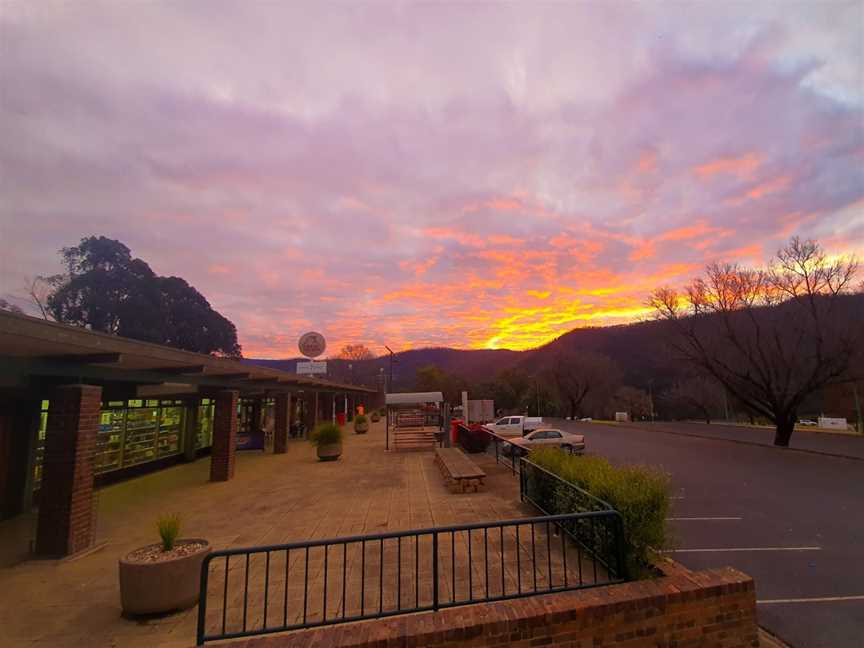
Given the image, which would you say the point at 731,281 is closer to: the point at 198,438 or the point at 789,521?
the point at 789,521

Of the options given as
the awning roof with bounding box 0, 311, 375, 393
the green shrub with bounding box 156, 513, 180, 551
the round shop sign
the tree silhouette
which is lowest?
the green shrub with bounding box 156, 513, 180, 551

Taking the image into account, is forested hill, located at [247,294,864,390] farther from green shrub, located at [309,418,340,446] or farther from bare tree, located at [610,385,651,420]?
green shrub, located at [309,418,340,446]

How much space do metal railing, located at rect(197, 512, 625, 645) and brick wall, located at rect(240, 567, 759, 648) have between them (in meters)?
0.24

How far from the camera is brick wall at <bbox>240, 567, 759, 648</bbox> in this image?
388 cm

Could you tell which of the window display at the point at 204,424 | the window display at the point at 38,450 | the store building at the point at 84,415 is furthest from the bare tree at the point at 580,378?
the window display at the point at 38,450

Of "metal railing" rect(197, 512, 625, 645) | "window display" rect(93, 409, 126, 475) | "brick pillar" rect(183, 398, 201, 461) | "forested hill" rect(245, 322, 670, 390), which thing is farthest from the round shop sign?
"forested hill" rect(245, 322, 670, 390)

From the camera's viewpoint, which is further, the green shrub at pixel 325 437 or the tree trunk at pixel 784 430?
the tree trunk at pixel 784 430

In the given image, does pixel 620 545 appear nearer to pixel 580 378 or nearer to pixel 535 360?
pixel 580 378

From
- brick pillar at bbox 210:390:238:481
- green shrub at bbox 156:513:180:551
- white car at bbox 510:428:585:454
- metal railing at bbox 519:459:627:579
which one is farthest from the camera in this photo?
white car at bbox 510:428:585:454

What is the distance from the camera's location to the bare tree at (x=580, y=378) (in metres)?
72.6

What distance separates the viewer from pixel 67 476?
7316mm

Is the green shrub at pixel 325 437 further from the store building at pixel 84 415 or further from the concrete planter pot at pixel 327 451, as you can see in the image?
the store building at pixel 84 415

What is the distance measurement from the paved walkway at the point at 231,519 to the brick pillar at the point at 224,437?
470 millimetres

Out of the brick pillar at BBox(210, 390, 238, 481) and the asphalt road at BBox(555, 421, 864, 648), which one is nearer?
the asphalt road at BBox(555, 421, 864, 648)
